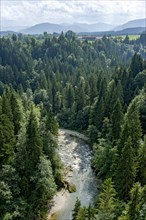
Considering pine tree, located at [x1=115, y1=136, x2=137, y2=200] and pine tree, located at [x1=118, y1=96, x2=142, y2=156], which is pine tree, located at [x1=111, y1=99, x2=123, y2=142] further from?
pine tree, located at [x1=115, y1=136, x2=137, y2=200]

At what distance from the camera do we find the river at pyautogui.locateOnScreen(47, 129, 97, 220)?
65.8m

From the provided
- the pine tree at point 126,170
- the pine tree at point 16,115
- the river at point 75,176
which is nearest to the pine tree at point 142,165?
the pine tree at point 126,170

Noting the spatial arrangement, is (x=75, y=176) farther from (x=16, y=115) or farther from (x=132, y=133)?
(x=16, y=115)

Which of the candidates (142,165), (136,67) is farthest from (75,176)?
(136,67)

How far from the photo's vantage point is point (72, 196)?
70250 millimetres

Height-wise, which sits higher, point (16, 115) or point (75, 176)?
point (16, 115)

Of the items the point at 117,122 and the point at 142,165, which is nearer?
the point at 142,165

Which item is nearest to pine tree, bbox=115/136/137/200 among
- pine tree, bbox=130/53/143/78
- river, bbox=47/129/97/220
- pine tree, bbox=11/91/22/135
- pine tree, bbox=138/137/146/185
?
pine tree, bbox=138/137/146/185

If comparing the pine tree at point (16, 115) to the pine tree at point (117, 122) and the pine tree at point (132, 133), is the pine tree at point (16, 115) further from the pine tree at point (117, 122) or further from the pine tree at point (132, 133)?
the pine tree at point (117, 122)

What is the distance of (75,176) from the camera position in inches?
3135

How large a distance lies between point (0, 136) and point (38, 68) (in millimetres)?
132500

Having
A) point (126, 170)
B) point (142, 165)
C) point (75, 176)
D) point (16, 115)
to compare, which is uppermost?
point (16, 115)

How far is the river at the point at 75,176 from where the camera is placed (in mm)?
65812

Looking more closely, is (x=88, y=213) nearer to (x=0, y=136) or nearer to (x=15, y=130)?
(x=0, y=136)
